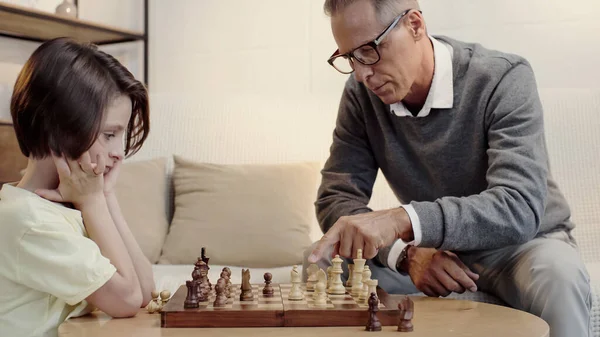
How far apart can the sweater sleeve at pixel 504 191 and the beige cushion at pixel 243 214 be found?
0.87 metres

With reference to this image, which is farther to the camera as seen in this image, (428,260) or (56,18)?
(56,18)

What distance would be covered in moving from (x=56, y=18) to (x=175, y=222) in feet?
4.17

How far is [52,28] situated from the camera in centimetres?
343

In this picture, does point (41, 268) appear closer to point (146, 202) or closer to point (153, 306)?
point (153, 306)

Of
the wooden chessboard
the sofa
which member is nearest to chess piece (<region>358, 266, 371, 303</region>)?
the wooden chessboard

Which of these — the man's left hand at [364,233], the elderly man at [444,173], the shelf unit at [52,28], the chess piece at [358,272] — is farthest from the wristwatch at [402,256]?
the shelf unit at [52,28]

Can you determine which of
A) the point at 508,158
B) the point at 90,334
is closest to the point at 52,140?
the point at 90,334

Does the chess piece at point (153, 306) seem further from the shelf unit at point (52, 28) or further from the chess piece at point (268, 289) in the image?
the shelf unit at point (52, 28)

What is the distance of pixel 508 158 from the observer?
1769 millimetres

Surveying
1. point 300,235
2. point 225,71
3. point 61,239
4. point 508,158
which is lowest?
point 300,235

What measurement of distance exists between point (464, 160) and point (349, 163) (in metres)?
0.36

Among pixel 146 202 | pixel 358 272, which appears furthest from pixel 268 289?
pixel 146 202

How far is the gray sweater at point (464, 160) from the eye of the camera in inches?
66.4

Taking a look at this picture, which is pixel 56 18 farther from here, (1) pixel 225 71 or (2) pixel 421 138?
(2) pixel 421 138
